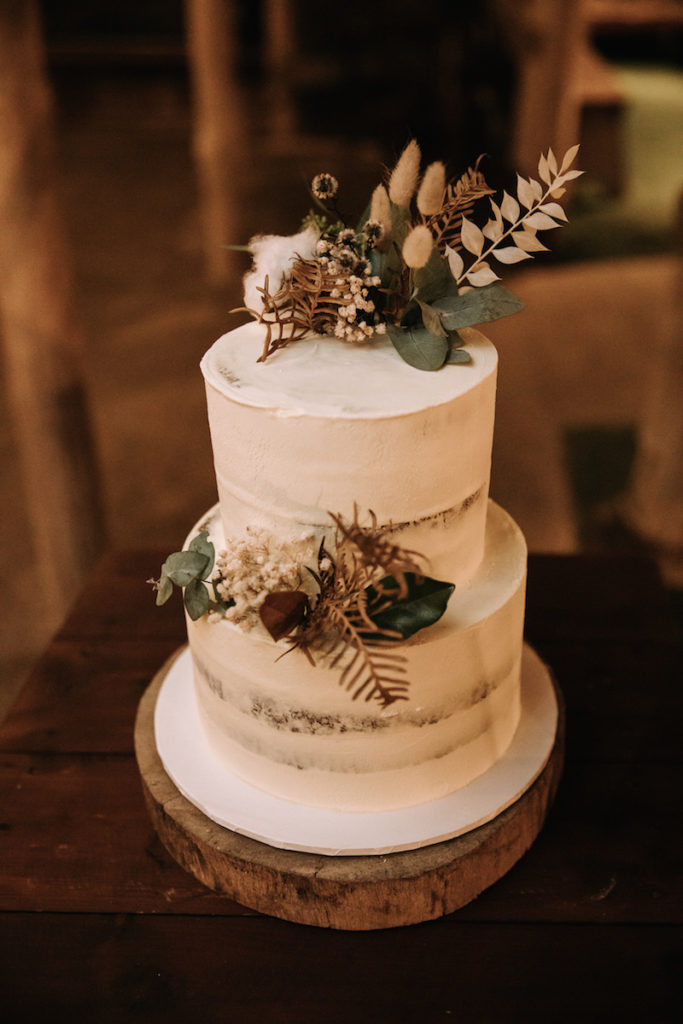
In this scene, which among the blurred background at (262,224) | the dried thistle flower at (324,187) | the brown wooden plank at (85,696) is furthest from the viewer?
the blurred background at (262,224)

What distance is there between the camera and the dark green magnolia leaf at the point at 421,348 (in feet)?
4.05

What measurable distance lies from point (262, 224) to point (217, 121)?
2.28ft

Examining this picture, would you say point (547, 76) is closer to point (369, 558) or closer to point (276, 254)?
point (276, 254)

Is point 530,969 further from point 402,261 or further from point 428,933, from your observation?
point 402,261

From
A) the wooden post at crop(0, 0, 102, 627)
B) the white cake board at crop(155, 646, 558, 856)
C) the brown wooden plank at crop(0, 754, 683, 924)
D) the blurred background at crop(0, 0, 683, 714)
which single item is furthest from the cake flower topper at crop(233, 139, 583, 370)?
the wooden post at crop(0, 0, 102, 627)

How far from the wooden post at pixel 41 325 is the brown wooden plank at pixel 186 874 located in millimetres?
1024

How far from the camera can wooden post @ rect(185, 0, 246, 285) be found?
4.84 metres

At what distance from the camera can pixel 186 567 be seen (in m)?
1.29

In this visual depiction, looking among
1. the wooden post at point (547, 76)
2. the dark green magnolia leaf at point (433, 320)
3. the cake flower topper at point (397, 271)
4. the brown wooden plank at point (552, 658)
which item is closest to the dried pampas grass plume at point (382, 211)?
the cake flower topper at point (397, 271)

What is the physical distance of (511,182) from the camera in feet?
18.5

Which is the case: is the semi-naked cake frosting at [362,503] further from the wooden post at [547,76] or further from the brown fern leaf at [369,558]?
the wooden post at [547,76]

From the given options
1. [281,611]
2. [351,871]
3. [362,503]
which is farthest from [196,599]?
[351,871]

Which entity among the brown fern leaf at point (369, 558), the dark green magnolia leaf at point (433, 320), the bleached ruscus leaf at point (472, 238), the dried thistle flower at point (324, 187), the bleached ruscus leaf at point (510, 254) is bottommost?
the brown fern leaf at point (369, 558)

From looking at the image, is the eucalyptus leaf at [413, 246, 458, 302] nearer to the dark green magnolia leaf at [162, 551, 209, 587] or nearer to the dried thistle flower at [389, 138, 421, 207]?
the dried thistle flower at [389, 138, 421, 207]
